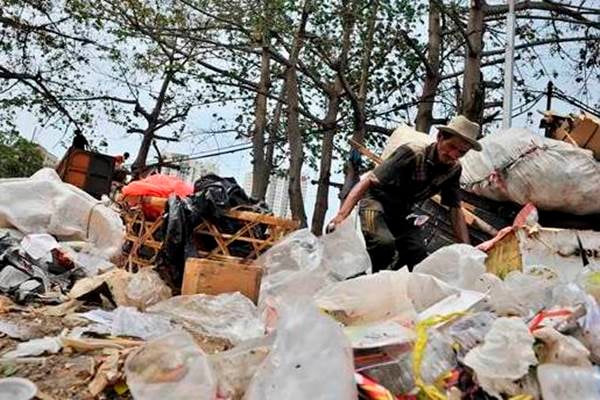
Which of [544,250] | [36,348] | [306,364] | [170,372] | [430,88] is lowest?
[36,348]

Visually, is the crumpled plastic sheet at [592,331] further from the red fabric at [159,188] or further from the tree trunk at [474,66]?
the tree trunk at [474,66]

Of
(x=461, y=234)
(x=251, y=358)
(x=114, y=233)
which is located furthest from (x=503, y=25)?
(x=251, y=358)

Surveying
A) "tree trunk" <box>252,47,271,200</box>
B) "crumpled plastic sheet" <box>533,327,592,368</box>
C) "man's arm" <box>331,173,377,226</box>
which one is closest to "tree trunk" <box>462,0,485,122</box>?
"man's arm" <box>331,173,377,226</box>

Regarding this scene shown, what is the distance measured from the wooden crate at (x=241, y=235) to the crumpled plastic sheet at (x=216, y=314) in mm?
661

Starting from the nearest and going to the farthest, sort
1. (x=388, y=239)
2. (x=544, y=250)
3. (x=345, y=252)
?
(x=345, y=252) → (x=544, y=250) → (x=388, y=239)

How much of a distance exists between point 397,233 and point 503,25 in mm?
6399

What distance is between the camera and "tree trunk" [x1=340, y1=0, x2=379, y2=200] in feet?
22.0

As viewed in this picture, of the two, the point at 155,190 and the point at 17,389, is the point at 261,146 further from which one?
the point at 17,389

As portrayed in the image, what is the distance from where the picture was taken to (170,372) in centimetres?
167

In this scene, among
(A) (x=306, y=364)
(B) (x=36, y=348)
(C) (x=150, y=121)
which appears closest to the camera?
(A) (x=306, y=364)

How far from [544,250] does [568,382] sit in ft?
6.10

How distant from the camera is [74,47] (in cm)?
1245

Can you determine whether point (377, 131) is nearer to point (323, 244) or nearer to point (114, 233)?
point (114, 233)

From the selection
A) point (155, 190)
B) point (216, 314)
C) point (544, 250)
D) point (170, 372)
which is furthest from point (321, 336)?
point (155, 190)
